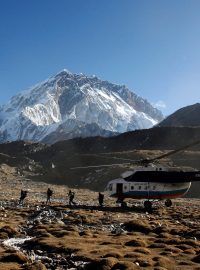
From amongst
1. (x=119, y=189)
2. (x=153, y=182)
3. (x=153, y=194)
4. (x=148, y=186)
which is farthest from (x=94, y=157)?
(x=153, y=182)

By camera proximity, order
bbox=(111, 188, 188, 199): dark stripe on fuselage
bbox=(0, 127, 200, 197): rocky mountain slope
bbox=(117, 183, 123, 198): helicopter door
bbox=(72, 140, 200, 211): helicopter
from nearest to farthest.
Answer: bbox=(72, 140, 200, 211): helicopter, bbox=(111, 188, 188, 199): dark stripe on fuselage, bbox=(117, 183, 123, 198): helicopter door, bbox=(0, 127, 200, 197): rocky mountain slope

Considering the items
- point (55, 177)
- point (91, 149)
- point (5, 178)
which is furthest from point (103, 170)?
A: point (91, 149)

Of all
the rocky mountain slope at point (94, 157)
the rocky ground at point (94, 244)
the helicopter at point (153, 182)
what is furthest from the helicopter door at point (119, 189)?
the rocky mountain slope at point (94, 157)

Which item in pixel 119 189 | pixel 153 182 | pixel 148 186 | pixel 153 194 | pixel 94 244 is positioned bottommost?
pixel 94 244

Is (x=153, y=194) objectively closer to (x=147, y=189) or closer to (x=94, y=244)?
(x=147, y=189)

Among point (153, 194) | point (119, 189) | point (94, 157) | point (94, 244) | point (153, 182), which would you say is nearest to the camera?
point (94, 244)

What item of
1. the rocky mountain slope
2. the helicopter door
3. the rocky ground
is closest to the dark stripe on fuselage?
the helicopter door

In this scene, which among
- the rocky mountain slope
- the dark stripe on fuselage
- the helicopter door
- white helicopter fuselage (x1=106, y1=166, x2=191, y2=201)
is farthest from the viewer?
the rocky mountain slope

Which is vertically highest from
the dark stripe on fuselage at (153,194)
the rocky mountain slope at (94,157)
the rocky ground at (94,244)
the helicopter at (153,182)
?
the rocky mountain slope at (94,157)

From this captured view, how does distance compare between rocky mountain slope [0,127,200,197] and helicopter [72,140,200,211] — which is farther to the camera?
rocky mountain slope [0,127,200,197]

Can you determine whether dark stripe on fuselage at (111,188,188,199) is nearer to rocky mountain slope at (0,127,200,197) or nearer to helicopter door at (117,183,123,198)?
helicopter door at (117,183,123,198)

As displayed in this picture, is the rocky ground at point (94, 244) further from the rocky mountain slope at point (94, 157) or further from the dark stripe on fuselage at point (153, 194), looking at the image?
the rocky mountain slope at point (94, 157)
